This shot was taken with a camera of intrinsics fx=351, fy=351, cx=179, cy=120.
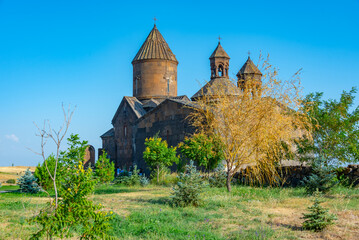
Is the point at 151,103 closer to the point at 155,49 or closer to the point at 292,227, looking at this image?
the point at 155,49

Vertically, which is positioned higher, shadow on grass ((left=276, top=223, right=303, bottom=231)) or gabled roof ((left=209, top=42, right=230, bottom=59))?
gabled roof ((left=209, top=42, right=230, bottom=59))

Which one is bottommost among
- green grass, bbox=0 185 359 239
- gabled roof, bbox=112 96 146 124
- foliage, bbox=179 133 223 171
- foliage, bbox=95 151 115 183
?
green grass, bbox=0 185 359 239

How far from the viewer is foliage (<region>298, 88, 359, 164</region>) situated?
1522cm

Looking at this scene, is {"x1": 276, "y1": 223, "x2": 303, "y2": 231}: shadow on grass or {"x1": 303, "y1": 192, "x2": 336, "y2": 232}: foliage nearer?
{"x1": 303, "y1": 192, "x2": 336, "y2": 232}: foliage

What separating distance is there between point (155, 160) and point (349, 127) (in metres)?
8.79

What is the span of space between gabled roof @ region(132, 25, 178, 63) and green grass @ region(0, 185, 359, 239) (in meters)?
19.3

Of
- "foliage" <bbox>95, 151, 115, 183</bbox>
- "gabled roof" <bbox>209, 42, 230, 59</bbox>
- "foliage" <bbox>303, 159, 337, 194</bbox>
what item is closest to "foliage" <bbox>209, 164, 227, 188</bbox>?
"foliage" <bbox>303, 159, 337, 194</bbox>

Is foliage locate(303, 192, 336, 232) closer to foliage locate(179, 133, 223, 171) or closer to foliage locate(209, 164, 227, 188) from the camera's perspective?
foliage locate(209, 164, 227, 188)

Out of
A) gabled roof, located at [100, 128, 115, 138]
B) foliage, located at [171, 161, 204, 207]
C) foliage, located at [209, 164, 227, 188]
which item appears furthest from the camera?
gabled roof, located at [100, 128, 115, 138]

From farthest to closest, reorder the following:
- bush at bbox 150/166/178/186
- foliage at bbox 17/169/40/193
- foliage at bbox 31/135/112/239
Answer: bush at bbox 150/166/178/186, foliage at bbox 17/169/40/193, foliage at bbox 31/135/112/239

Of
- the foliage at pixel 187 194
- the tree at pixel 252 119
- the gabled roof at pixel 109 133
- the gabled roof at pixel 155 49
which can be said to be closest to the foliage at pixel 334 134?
the tree at pixel 252 119

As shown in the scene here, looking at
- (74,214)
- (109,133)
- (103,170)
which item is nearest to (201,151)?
(103,170)

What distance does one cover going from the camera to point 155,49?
1137 inches

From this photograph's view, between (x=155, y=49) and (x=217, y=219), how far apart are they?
23.0 meters
